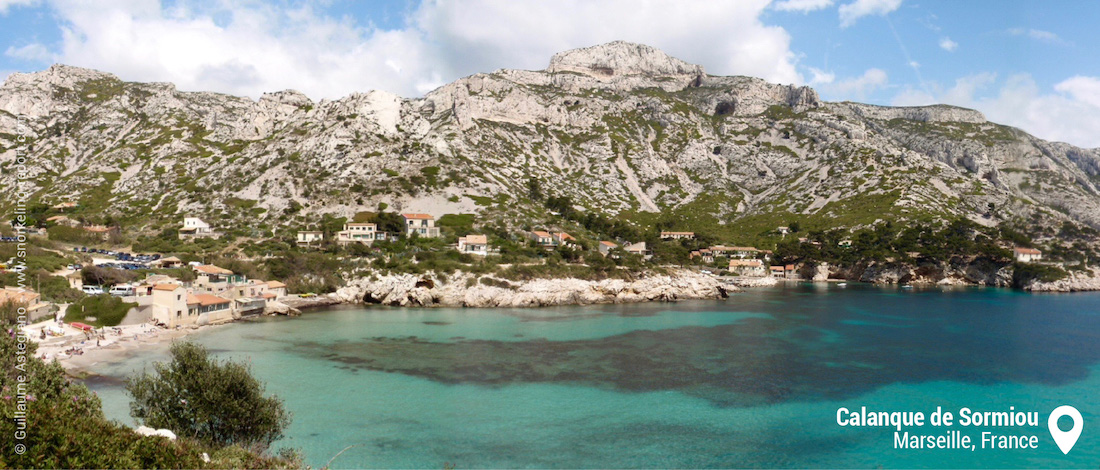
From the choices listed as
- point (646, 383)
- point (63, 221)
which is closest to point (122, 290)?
point (646, 383)

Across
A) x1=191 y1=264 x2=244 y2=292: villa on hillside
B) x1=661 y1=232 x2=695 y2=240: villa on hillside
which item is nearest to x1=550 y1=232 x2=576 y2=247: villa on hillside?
x1=661 y1=232 x2=695 y2=240: villa on hillside

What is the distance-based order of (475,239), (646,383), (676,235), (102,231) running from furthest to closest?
(676,235)
(102,231)
(475,239)
(646,383)

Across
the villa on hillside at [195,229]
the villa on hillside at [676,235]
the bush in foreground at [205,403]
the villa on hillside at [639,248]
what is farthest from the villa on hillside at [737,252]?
the bush in foreground at [205,403]

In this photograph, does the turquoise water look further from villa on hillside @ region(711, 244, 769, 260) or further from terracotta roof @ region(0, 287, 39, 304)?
villa on hillside @ region(711, 244, 769, 260)

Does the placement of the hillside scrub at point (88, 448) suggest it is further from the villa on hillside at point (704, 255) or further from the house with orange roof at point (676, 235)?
the house with orange roof at point (676, 235)

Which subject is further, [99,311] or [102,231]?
[102,231]

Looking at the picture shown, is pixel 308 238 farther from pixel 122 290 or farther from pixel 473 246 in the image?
pixel 122 290
